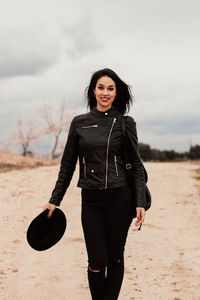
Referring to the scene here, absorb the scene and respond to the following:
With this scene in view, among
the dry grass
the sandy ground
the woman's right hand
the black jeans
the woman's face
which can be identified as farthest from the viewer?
the dry grass

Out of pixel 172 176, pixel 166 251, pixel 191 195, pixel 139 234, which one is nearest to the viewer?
pixel 166 251

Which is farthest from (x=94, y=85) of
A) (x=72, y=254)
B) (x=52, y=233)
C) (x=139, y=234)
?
(x=139, y=234)

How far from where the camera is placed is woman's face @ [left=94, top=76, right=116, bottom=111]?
343cm

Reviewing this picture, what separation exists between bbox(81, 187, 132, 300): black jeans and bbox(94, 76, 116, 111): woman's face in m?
0.76

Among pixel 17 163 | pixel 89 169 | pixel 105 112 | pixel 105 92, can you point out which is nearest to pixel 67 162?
pixel 89 169

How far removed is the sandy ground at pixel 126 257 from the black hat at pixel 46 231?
1.18 metres

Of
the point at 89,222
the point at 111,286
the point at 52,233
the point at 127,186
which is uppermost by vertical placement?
the point at 127,186

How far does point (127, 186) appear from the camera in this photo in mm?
3338

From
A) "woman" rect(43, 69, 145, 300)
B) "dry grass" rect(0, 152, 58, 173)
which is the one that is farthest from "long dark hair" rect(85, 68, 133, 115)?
"dry grass" rect(0, 152, 58, 173)

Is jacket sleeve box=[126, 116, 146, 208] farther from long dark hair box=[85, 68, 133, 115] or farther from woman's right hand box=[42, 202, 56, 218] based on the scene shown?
woman's right hand box=[42, 202, 56, 218]

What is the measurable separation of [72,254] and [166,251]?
148 centimetres

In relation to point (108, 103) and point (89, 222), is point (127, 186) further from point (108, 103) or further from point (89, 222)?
point (108, 103)

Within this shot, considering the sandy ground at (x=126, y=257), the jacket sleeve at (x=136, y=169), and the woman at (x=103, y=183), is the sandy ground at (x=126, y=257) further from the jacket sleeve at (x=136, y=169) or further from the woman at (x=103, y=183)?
the jacket sleeve at (x=136, y=169)

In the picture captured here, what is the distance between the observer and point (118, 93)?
11.9 ft
